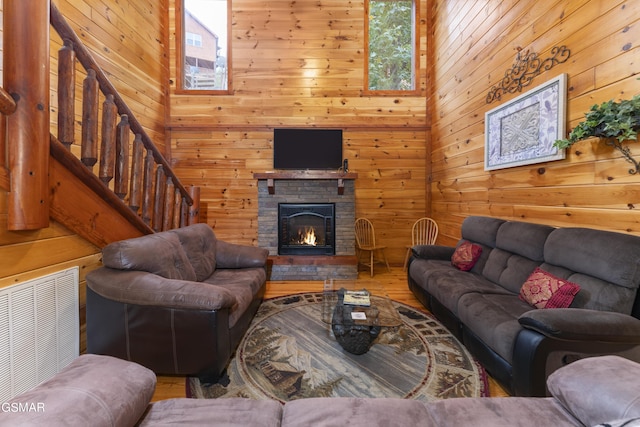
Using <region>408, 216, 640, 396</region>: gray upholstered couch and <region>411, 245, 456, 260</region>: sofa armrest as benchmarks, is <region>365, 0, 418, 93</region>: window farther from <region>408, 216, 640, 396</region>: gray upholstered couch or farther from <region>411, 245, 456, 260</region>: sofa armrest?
<region>408, 216, 640, 396</region>: gray upholstered couch

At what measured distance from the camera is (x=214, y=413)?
892 mm

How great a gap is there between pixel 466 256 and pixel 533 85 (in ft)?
5.58

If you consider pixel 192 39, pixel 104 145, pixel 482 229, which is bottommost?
pixel 482 229

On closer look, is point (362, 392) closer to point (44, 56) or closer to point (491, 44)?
point (44, 56)

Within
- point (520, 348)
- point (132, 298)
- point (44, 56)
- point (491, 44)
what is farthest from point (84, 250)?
point (491, 44)

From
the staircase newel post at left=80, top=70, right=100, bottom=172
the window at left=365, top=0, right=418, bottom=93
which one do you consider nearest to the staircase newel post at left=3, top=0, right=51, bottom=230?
the staircase newel post at left=80, top=70, right=100, bottom=172

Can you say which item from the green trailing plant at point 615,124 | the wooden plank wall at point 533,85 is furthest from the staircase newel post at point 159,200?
the wooden plank wall at point 533,85

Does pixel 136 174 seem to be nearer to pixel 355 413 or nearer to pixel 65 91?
pixel 65 91

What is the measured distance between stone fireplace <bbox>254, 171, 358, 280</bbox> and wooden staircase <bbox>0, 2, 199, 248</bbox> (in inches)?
71.5

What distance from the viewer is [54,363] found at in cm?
175

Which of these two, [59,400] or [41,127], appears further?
[41,127]

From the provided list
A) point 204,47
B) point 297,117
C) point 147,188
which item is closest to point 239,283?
point 147,188

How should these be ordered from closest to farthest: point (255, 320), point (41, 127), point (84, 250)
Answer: point (41, 127) → point (84, 250) → point (255, 320)

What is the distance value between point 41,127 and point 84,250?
2.92ft
